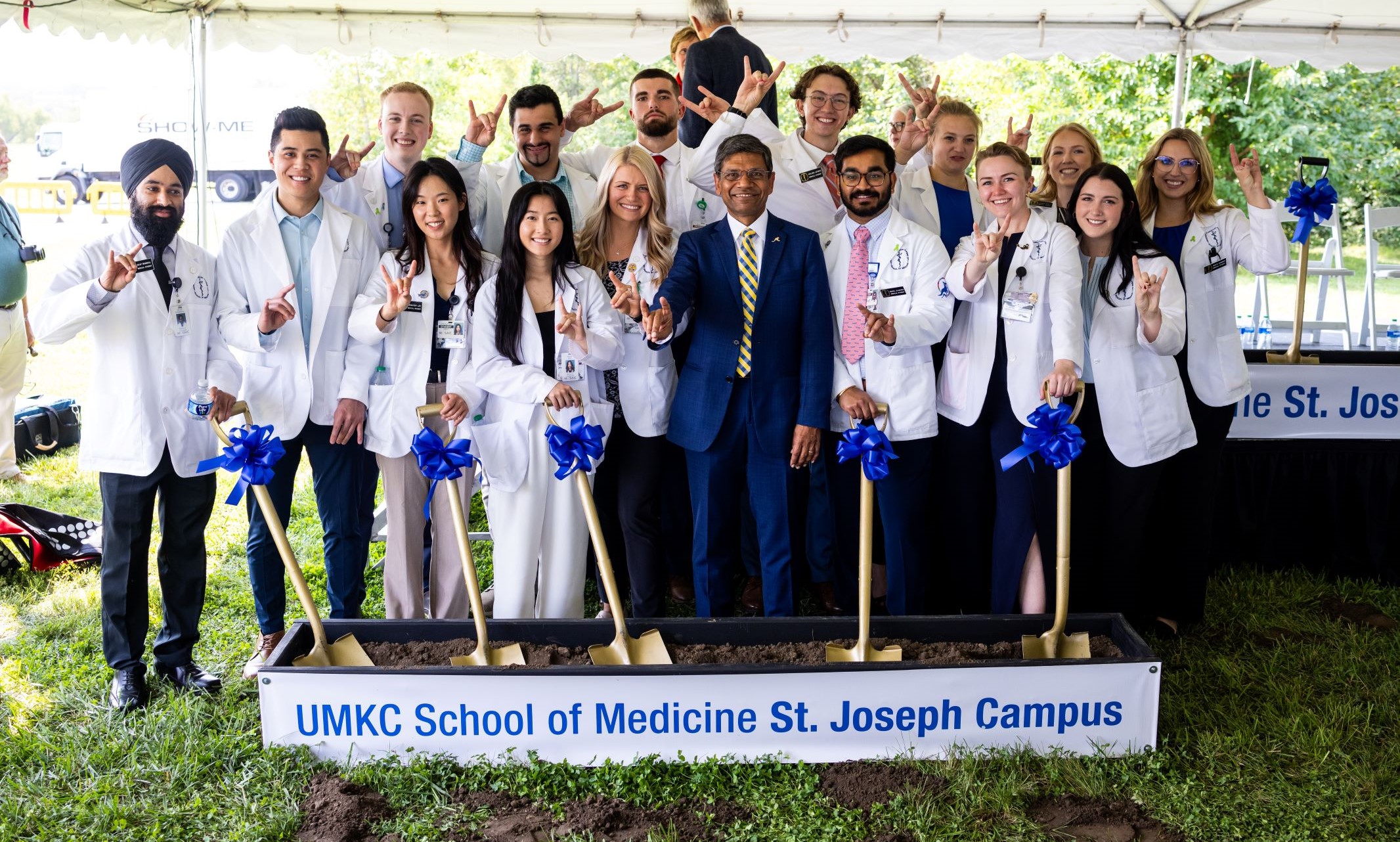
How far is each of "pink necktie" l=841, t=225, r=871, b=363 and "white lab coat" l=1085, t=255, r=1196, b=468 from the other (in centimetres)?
75

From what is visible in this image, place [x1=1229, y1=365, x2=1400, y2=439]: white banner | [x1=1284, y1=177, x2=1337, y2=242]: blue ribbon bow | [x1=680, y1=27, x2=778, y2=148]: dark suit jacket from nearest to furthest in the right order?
[x1=680, y1=27, x2=778, y2=148]: dark suit jacket
[x1=1284, y1=177, x2=1337, y2=242]: blue ribbon bow
[x1=1229, y1=365, x2=1400, y2=439]: white banner

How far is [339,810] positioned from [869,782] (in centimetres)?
134

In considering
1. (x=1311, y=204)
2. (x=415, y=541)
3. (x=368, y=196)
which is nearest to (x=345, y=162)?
(x=368, y=196)

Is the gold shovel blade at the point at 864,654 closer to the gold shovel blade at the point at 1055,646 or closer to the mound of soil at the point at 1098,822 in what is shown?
the gold shovel blade at the point at 1055,646

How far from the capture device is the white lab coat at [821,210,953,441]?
3.56 meters

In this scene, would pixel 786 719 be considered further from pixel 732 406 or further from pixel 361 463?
pixel 361 463

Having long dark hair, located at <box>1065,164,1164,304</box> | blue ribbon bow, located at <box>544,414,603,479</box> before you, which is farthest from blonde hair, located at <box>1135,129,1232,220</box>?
blue ribbon bow, located at <box>544,414,603,479</box>

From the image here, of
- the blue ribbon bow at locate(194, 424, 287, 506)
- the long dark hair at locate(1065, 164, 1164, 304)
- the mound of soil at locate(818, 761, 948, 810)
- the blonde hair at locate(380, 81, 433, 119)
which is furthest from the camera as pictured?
the blonde hair at locate(380, 81, 433, 119)

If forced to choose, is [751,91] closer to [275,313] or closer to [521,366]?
[521,366]

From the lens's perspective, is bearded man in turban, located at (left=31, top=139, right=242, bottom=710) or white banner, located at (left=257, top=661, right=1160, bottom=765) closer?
white banner, located at (left=257, top=661, right=1160, bottom=765)

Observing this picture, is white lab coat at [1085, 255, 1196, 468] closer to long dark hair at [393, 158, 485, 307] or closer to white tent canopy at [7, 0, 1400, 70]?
long dark hair at [393, 158, 485, 307]

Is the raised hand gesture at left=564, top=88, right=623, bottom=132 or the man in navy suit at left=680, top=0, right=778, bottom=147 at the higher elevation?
the man in navy suit at left=680, top=0, right=778, bottom=147

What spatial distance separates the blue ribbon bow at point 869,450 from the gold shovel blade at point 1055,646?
690 mm

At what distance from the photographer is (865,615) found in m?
3.18
